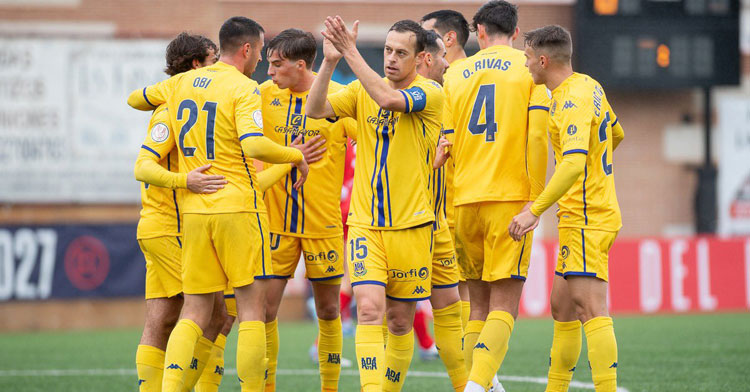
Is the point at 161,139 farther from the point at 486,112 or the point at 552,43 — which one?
the point at 552,43

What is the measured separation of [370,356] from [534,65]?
1938 mm

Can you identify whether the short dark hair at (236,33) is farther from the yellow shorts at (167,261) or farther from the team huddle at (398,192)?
the yellow shorts at (167,261)

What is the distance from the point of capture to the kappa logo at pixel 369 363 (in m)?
5.34

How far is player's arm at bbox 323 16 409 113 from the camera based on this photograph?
5.25 m

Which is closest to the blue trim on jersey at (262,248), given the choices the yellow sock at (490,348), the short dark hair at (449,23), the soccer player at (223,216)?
the soccer player at (223,216)

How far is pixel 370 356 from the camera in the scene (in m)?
5.35

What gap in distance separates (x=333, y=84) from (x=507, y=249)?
176 cm

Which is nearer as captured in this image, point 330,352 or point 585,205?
point 585,205

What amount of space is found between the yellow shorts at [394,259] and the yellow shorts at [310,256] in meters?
0.94

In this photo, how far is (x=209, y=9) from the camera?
57.8 ft

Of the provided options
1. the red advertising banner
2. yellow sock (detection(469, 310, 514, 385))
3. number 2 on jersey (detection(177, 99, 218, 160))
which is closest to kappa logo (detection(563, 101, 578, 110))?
yellow sock (detection(469, 310, 514, 385))

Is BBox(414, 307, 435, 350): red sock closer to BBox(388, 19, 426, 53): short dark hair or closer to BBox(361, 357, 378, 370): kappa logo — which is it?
BBox(361, 357, 378, 370): kappa logo

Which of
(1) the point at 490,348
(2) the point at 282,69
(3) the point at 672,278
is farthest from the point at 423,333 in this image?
(3) the point at 672,278

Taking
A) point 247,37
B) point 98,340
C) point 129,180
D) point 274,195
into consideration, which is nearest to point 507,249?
point 274,195
